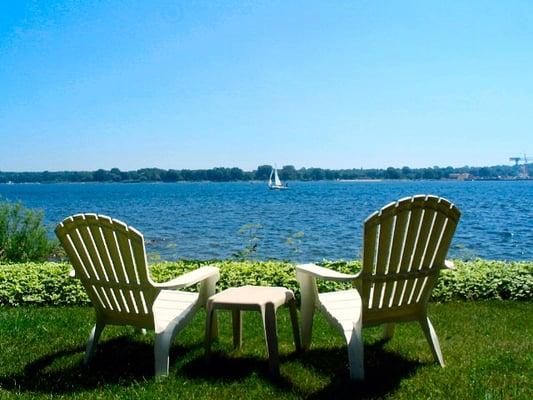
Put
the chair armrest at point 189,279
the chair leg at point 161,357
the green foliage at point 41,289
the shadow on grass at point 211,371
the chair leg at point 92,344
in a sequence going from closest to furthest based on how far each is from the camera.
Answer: the shadow on grass at point 211,371, the chair leg at point 161,357, the chair armrest at point 189,279, the chair leg at point 92,344, the green foliage at point 41,289

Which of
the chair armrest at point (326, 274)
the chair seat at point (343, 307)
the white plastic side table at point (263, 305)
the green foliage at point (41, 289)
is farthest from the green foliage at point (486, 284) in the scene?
the green foliage at point (41, 289)

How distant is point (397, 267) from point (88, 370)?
266cm

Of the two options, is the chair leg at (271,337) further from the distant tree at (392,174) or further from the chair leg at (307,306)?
the distant tree at (392,174)

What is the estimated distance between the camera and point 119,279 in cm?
448

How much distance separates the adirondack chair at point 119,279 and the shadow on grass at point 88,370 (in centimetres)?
19

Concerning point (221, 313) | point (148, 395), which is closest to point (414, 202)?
point (148, 395)

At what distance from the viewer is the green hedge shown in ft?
23.0

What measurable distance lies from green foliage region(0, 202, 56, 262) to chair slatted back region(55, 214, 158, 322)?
7612 mm

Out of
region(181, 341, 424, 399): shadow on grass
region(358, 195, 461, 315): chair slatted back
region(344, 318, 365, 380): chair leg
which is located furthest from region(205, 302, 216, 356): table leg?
region(358, 195, 461, 315): chair slatted back

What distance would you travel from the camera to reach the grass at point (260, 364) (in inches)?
155

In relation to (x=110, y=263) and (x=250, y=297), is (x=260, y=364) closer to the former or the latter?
(x=250, y=297)

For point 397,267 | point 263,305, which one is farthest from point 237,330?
point 397,267

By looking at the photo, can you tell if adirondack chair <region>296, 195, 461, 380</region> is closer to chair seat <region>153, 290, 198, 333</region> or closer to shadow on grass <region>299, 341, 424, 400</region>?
shadow on grass <region>299, 341, 424, 400</region>

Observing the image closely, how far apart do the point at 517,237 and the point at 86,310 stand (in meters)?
24.5
